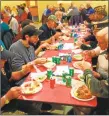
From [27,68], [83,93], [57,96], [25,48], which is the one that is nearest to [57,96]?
[57,96]

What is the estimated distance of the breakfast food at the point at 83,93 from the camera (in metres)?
2.05

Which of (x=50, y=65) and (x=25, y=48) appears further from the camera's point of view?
(x=25, y=48)

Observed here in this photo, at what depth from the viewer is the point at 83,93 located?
2090mm

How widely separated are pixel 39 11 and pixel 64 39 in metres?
9.37

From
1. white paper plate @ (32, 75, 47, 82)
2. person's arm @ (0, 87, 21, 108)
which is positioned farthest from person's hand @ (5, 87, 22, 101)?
white paper plate @ (32, 75, 47, 82)

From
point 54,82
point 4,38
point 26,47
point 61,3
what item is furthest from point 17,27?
point 61,3

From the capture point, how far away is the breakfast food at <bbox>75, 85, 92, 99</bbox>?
80.9 inches

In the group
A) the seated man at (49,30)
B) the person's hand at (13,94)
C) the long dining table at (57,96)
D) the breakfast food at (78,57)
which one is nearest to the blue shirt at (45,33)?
the seated man at (49,30)

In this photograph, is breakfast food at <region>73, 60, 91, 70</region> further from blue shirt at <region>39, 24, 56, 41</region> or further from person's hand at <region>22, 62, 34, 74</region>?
blue shirt at <region>39, 24, 56, 41</region>

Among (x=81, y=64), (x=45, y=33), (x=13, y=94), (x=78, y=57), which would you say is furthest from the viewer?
(x=45, y=33)

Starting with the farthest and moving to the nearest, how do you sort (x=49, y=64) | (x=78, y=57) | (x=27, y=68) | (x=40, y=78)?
1. (x=78, y=57)
2. (x=49, y=64)
3. (x=27, y=68)
4. (x=40, y=78)

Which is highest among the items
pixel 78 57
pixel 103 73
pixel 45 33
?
pixel 45 33

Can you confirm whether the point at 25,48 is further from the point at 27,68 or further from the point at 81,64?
the point at 81,64

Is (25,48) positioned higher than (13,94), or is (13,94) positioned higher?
(25,48)
